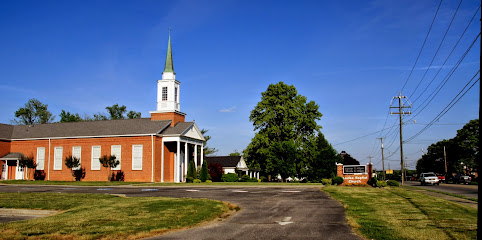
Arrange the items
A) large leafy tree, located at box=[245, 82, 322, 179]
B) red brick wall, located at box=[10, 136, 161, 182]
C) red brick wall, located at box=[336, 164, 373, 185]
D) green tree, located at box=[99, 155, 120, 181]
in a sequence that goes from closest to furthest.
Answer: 1. red brick wall, located at box=[336, 164, 373, 185]
2. green tree, located at box=[99, 155, 120, 181]
3. red brick wall, located at box=[10, 136, 161, 182]
4. large leafy tree, located at box=[245, 82, 322, 179]

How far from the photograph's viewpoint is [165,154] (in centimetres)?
4400

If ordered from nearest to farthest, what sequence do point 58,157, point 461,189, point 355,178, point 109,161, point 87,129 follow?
point 461,189 → point 355,178 → point 109,161 → point 58,157 → point 87,129

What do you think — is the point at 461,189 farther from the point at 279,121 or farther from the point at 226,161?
the point at 226,161

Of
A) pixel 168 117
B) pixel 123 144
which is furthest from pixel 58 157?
pixel 168 117

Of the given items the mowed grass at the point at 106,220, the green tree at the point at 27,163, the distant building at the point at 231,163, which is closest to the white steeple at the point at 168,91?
the green tree at the point at 27,163

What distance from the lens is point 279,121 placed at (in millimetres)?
54094

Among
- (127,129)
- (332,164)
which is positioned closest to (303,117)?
(332,164)

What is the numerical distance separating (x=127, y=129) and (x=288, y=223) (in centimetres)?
3641

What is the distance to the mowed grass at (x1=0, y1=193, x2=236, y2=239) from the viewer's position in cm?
958

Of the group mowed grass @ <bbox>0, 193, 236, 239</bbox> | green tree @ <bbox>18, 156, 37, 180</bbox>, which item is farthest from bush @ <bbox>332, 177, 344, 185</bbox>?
green tree @ <bbox>18, 156, 37, 180</bbox>

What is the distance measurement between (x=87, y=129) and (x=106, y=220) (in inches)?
1522

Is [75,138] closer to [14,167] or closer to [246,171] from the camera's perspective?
[14,167]

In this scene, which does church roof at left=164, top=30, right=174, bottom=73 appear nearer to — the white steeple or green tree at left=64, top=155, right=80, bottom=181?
the white steeple

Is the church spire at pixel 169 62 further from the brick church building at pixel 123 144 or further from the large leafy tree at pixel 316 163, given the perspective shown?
the large leafy tree at pixel 316 163
